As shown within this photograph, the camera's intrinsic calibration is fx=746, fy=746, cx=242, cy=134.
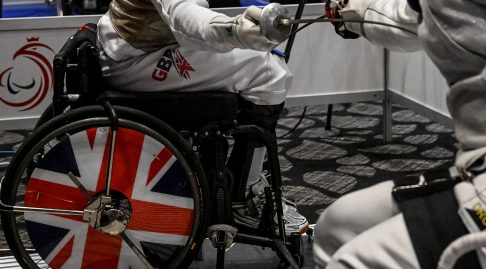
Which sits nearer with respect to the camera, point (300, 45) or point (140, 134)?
point (140, 134)

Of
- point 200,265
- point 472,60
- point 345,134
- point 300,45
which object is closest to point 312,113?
point 345,134

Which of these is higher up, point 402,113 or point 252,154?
point 252,154

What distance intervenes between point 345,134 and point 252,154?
179 cm

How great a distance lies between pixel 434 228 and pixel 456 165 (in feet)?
0.44

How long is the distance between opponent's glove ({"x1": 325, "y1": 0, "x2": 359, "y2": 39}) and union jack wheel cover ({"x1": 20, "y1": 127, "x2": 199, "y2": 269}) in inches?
21.5

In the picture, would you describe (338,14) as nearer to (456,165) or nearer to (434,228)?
(456,165)

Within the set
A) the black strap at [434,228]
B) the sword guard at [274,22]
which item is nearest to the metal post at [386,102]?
the sword guard at [274,22]

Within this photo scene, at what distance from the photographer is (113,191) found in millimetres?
1965

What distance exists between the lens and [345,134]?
3797 millimetres

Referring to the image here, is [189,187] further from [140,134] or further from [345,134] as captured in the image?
[345,134]

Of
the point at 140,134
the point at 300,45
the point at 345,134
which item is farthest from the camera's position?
the point at 345,134

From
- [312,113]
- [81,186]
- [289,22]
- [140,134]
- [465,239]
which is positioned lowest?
[312,113]

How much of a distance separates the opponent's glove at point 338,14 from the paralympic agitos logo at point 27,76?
63.1 inches

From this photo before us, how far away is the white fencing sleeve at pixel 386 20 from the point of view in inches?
57.7
